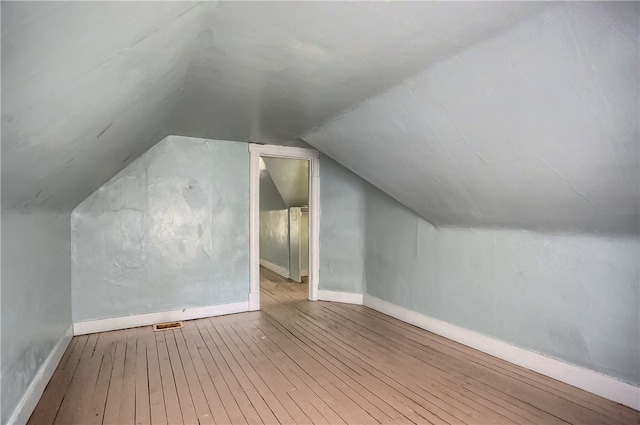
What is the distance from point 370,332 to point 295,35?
9.16ft

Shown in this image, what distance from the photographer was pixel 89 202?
3381mm

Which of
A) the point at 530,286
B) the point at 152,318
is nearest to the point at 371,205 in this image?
the point at 530,286

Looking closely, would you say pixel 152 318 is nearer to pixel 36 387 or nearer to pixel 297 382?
pixel 36 387

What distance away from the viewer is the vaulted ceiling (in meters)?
1.17

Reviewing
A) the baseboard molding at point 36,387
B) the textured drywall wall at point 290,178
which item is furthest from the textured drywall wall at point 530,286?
the baseboard molding at point 36,387

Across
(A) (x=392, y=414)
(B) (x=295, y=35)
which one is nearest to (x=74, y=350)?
(A) (x=392, y=414)

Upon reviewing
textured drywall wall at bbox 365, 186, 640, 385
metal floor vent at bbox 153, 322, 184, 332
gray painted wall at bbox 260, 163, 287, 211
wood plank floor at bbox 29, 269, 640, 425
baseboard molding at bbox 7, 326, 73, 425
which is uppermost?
gray painted wall at bbox 260, 163, 287, 211

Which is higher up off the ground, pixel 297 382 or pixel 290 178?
pixel 290 178

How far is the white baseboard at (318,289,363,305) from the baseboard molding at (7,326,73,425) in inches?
109

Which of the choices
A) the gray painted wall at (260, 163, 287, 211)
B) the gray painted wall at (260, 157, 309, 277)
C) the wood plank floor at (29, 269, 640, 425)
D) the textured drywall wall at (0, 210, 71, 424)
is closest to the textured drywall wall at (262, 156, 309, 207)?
the gray painted wall at (260, 157, 309, 277)

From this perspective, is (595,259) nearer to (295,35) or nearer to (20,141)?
(295,35)

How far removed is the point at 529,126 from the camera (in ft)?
5.94

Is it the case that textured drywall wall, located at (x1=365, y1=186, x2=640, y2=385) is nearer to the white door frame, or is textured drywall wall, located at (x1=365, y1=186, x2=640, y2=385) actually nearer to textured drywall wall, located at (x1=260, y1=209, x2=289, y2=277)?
the white door frame

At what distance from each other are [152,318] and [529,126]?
3744 millimetres
